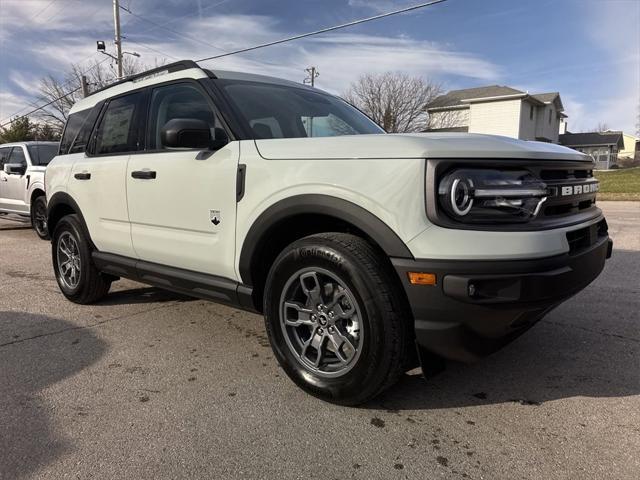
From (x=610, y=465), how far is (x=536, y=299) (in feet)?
2.57

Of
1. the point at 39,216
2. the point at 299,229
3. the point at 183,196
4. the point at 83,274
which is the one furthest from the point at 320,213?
the point at 39,216

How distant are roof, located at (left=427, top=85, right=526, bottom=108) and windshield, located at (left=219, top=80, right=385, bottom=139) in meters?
34.2

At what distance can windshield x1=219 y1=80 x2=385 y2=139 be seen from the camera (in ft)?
10.9

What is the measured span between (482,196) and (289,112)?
1794mm

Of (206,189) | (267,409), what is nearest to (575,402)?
(267,409)

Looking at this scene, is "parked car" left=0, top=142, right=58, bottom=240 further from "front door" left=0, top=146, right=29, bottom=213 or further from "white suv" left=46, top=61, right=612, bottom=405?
"white suv" left=46, top=61, right=612, bottom=405

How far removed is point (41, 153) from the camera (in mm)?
9789

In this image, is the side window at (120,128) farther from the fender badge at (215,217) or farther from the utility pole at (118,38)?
the utility pole at (118,38)

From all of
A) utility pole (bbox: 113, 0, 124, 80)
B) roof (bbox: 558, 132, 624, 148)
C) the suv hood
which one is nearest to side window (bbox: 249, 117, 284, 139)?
the suv hood

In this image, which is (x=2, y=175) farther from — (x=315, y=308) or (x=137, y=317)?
(x=315, y=308)

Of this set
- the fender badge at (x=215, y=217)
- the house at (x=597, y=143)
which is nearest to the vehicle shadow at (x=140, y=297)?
the fender badge at (x=215, y=217)

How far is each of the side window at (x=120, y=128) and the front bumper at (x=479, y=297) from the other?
8.64ft

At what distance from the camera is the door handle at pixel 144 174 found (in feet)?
11.7

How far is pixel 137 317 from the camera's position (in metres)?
4.31
